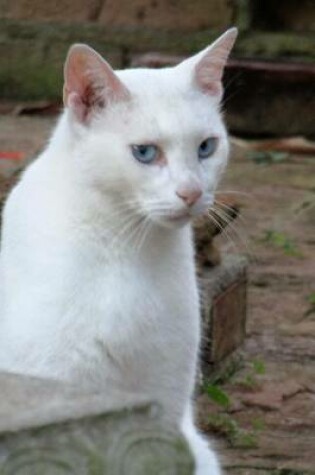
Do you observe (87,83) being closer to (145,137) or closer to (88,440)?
(145,137)

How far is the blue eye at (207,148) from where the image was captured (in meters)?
3.38

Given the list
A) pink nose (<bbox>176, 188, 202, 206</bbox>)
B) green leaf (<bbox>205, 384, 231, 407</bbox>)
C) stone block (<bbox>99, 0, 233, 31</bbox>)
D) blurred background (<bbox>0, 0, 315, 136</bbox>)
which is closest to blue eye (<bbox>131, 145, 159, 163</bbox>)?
pink nose (<bbox>176, 188, 202, 206</bbox>)

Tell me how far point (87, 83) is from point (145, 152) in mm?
206

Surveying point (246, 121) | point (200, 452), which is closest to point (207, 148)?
point (200, 452)

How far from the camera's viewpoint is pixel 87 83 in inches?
131

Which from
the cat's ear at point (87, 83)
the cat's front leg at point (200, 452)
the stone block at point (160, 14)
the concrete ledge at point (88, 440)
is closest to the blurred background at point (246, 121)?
the stone block at point (160, 14)

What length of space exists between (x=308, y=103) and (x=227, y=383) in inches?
116

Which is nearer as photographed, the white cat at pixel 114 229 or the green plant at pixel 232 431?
the white cat at pixel 114 229

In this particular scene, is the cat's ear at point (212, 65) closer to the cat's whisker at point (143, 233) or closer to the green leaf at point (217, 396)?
the cat's whisker at point (143, 233)

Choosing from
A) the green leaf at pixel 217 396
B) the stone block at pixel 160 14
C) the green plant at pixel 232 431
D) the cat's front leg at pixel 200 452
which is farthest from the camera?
the stone block at pixel 160 14

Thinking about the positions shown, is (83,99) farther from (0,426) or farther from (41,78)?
(41,78)

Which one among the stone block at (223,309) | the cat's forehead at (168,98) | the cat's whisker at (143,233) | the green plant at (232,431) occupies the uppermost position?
the cat's forehead at (168,98)

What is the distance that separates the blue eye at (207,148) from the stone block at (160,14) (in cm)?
433

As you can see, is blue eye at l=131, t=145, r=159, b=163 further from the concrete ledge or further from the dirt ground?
the concrete ledge
